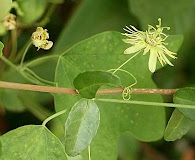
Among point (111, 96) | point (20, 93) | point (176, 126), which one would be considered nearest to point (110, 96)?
point (111, 96)

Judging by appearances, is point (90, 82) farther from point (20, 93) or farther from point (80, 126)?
point (20, 93)

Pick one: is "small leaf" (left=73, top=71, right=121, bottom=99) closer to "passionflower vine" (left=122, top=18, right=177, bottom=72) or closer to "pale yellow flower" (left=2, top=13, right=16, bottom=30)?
"passionflower vine" (left=122, top=18, right=177, bottom=72)

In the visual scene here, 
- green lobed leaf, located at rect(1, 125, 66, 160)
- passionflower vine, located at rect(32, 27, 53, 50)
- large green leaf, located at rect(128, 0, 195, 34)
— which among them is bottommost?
large green leaf, located at rect(128, 0, 195, 34)

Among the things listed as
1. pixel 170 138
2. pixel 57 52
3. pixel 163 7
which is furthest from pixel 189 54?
pixel 170 138

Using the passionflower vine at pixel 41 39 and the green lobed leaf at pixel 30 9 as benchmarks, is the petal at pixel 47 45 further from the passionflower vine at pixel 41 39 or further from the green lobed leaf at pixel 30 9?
the green lobed leaf at pixel 30 9

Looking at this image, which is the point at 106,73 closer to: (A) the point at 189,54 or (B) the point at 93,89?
(B) the point at 93,89

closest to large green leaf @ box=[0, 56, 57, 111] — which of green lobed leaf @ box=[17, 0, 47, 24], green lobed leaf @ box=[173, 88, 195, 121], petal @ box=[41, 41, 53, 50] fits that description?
green lobed leaf @ box=[17, 0, 47, 24]
